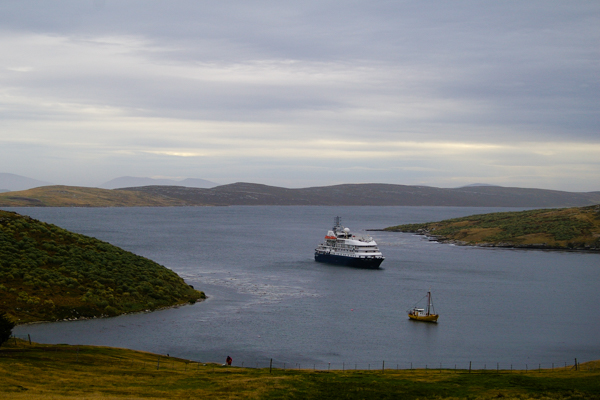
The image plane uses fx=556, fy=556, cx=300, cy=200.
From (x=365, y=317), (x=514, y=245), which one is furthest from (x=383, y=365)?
(x=514, y=245)

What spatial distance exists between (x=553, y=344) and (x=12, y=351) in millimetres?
43700

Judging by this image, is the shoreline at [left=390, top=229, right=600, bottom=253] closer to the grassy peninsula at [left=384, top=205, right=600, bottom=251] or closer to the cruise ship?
the grassy peninsula at [left=384, top=205, right=600, bottom=251]

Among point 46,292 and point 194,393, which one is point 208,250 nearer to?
point 46,292

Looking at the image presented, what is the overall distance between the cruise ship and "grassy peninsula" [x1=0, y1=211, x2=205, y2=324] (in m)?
41.1

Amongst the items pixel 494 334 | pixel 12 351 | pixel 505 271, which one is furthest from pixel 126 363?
pixel 505 271

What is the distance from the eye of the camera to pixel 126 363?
35406 millimetres

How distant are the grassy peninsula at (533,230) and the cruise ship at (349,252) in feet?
196

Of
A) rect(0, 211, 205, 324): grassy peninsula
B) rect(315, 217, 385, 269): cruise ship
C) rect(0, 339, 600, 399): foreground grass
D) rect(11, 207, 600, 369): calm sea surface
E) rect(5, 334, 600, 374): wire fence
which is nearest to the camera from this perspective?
rect(0, 339, 600, 399): foreground grass

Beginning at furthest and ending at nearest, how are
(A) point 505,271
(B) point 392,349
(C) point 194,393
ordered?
(A) point 505,271, (B) point 392,349, (C) point 194,393

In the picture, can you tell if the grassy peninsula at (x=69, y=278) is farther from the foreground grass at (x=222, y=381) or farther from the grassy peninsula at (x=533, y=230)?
the grassy peninsula at (x=533, y=230)

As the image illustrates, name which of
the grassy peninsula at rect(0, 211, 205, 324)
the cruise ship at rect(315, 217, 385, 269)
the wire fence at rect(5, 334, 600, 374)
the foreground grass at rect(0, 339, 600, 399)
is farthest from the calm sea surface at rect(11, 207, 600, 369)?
the foreground grass at rect(0, 339, 600, 399)

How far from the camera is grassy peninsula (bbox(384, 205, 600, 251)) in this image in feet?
461

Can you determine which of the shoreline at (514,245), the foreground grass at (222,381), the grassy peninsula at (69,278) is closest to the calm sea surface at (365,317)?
the grassy peninsula at (69,278)

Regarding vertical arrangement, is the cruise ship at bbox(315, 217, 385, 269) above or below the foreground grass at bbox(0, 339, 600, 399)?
above
